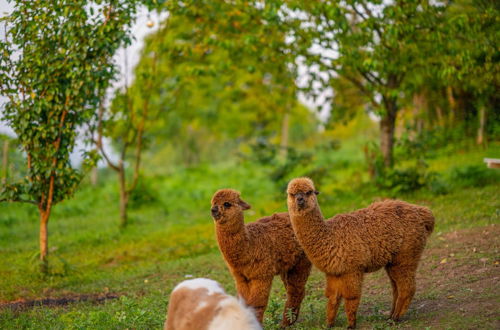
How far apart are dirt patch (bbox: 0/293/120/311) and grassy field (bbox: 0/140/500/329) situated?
0.05 feet

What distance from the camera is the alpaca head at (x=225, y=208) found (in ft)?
21.7

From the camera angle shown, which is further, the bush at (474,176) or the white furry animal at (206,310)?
the bush at (474,176)

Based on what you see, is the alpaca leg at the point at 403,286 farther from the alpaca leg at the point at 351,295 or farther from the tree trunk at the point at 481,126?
the tree trunk at the point at 481,126

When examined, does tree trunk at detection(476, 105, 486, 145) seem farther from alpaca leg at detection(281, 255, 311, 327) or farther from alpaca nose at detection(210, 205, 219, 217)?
alpaca nose at detection(210, 205, 219, 217)

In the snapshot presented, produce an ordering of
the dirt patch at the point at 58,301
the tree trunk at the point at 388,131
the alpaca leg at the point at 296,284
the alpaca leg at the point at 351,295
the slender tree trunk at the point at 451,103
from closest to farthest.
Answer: the alpaca leg at the point at 351,295 < the alpaca leg at the point at 296,284 < the dirt patch at the point at 58,301 < the tree trunk at the point at 388,131 < the slender tree trunk at the point at 451,103

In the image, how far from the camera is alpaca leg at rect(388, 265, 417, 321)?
6.65m

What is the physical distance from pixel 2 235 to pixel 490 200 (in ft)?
40.0

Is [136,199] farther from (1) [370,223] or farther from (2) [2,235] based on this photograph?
(1) [370,223]

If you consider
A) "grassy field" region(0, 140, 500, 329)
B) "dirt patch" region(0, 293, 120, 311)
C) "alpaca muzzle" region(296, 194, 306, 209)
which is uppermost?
"alpaca muzzle" region(296, 194, 306, 209)

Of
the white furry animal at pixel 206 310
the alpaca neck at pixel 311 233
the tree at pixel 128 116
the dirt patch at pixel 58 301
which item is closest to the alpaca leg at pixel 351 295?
the alpaca neck at pixel 311 233

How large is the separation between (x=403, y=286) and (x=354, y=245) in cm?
80

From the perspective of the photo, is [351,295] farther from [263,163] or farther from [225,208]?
[263,163]

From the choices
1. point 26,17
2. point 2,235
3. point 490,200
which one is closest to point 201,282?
point 26,17

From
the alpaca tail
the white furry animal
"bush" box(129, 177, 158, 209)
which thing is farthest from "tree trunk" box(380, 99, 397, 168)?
the white furry animal
